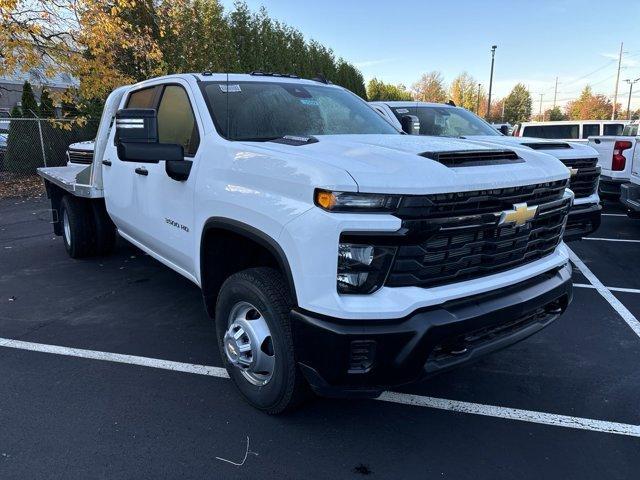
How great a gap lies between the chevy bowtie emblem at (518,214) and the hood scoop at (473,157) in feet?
0.89

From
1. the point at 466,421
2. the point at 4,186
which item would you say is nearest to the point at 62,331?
the point at 466,421

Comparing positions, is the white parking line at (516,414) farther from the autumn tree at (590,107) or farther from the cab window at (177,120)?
the autumn tree at (590,107)

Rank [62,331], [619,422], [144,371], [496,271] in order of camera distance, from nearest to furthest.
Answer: [496,271], [619,422], [144,371], [62,331]

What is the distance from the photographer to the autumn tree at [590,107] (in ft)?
248

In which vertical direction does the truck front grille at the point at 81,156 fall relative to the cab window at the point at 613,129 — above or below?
below

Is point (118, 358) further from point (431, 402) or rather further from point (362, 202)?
point (362, 202)

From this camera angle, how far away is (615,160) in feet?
28.0

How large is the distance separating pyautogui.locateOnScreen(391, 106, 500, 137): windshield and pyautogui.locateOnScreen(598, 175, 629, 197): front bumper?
2598mm

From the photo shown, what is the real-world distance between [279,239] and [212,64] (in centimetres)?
2146

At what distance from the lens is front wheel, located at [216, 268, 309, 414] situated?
272cm

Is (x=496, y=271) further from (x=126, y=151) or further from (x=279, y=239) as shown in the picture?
(x=126, y=151)

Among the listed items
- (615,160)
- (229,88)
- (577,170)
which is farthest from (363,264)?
(615,160)

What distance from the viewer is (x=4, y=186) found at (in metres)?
14.4

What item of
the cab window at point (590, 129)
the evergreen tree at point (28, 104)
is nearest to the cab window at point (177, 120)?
the cab window at point (590, 129)
